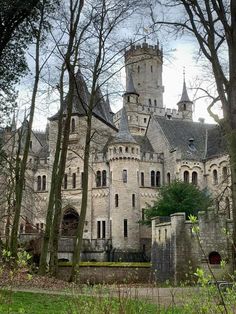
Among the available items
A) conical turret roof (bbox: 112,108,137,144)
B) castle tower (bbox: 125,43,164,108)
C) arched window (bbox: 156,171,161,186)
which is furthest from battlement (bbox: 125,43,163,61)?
arched window (bbox: 156,171,161,186)

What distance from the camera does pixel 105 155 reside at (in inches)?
1796

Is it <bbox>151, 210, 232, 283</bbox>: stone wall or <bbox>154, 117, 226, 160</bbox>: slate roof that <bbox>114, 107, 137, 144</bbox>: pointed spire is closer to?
<bbox>154, 117, 226, 160</bbox>: slate roof

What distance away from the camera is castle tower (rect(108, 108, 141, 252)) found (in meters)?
41.5

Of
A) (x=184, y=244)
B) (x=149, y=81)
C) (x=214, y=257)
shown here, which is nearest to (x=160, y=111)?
(x=149, y=81)

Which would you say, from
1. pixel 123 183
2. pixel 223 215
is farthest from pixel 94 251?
pixel 223 215

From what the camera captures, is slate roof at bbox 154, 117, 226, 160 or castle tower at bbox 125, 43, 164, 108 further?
castle tower at bbox 125, 43, 164, 108

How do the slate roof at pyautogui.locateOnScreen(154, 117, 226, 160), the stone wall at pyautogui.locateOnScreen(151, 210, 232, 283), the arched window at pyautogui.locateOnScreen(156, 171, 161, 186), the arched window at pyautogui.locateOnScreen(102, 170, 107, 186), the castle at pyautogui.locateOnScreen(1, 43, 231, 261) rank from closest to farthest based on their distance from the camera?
1. the stone wall at pyautogui.locateOnScreen(151, 210, 232, 283)
2. the castle at pyautogui.locateOnScreen(1, 43, 231, 261)
3. the arched window at pyautogui.locateOnScreen(102, 170, 107, 186)
4. the slate roof at pyautogui.locateOnScreen(154, 117, 226, 160)
5. the arched window at pyautogui.locateOnScreen(156, 171, 161, 186)

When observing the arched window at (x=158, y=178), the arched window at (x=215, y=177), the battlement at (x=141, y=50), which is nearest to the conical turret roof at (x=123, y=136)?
the arched window at (x=158, y=178)

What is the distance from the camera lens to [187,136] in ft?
159

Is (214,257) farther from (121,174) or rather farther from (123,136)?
(123,136)

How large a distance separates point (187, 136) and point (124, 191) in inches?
400

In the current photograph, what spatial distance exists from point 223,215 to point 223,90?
47.9ft

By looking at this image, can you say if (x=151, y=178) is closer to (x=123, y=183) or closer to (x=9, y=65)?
(x=123, y=183)

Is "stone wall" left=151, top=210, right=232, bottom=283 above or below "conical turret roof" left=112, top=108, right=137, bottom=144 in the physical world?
below
